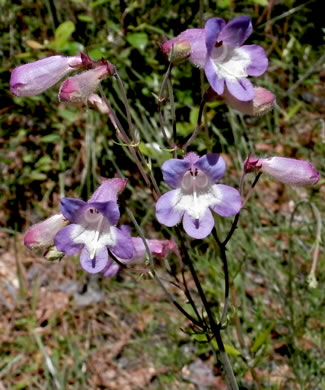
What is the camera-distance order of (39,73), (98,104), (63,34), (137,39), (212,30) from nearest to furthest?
1. (212,30)
2. (39,73)
3. (98,104)
4. (63,34)
5. (137,39)

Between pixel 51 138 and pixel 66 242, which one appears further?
pixel 51 138

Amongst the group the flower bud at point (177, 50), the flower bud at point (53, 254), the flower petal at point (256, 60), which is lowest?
the flower bud at point (53, 254)

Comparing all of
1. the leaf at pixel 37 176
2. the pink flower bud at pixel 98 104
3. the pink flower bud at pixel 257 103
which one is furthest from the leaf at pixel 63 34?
the pink flower bud at pixel 257 103

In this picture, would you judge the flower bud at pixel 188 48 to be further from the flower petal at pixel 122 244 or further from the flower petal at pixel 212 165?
the flower petal at pixel 122 244

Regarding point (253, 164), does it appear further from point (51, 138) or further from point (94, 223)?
point (51, 138)

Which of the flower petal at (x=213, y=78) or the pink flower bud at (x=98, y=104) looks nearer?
the flower petal at (x=213, y=78)

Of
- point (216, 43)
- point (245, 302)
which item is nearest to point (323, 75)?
point (245, 302)

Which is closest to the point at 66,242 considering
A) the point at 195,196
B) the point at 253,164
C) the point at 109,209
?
the point at 109,209
